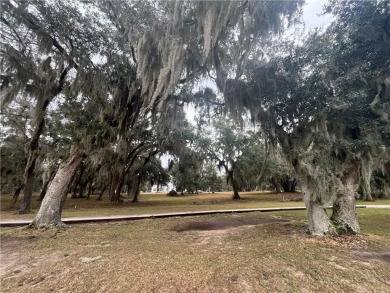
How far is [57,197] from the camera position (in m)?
7.59

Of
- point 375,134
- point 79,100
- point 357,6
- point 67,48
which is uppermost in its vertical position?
point 67,48

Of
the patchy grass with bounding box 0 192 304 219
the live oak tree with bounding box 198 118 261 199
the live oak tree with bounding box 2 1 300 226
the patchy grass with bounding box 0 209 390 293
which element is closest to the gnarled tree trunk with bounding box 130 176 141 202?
the patchy grass with bounding box 0 192 304 219

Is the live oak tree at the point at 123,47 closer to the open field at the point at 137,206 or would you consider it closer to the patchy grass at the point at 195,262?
the patchy grass at the point at 195,262

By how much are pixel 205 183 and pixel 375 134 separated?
25541 mm

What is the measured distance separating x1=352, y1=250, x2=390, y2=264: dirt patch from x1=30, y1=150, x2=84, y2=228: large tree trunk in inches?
321

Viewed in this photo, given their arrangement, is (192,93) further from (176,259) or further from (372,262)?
(372,262)

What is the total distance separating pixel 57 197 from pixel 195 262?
18.5 ft

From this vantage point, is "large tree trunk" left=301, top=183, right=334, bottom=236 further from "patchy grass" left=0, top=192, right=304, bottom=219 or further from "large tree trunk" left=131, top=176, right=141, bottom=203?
"large tree trunk" left=131, top=176, right=141, bottom=203

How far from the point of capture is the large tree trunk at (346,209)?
601cm

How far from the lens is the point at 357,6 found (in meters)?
5.47

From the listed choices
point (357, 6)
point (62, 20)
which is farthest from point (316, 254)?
point (62, 20)

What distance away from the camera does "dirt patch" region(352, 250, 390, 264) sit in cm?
446

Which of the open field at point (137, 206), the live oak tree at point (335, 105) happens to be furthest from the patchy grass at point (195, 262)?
the open field at point (137, 206)

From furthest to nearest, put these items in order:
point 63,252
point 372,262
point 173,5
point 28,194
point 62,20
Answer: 1. point 28,194
2. point 62,20
3. point 173,5
4. point 63,252
5. point 372,262
